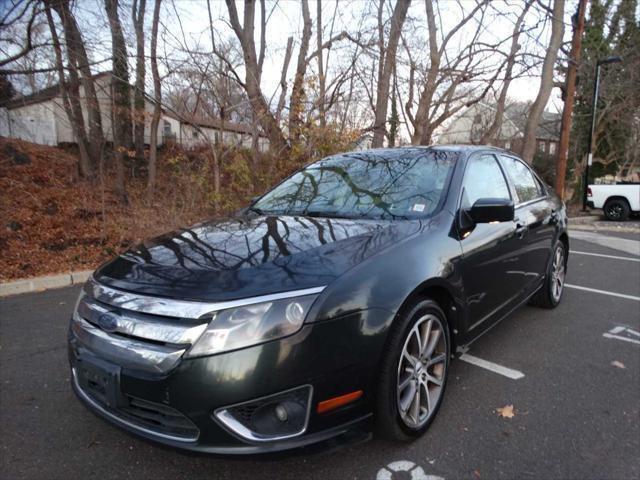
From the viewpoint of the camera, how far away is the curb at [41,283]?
5191 millimetres

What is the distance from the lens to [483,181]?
316 centimetres

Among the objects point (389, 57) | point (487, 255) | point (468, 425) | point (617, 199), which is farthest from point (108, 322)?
point (617, 199)

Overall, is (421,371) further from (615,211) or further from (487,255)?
(615,211)

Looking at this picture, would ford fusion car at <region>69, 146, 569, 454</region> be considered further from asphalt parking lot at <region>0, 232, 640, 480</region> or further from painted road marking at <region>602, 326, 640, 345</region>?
painted road marking at <region>602, 326, 640, 345</region>

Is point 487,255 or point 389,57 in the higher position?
point 389,57

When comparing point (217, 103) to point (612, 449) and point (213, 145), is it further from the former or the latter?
point (612, 449)

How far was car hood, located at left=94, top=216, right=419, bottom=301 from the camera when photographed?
1803 mm

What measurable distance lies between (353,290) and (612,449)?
169 centimetres

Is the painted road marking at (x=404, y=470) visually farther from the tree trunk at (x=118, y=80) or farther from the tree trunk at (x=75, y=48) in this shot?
the tree trunk at (x=118, y=80)

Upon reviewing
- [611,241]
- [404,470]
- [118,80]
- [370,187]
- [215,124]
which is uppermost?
[118,80]

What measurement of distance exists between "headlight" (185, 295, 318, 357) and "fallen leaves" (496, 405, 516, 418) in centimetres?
160

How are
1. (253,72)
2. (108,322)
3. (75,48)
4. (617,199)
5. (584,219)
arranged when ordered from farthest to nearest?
(584,219)
(617,199)
(253,72)
(75,48)
(108,322)

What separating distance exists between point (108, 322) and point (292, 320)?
845mm

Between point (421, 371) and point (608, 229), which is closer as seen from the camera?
point (421, 371)
